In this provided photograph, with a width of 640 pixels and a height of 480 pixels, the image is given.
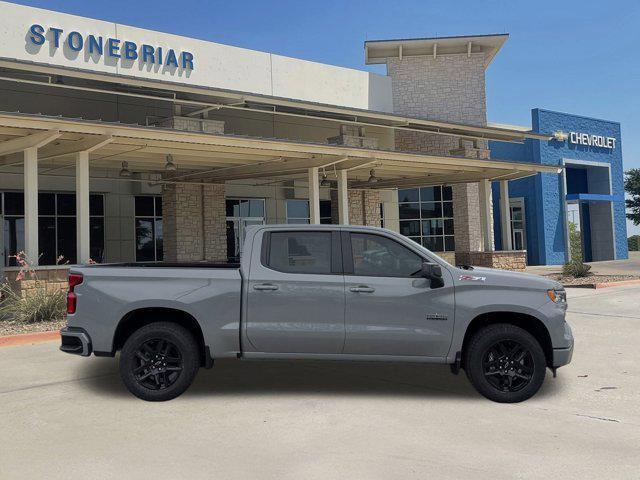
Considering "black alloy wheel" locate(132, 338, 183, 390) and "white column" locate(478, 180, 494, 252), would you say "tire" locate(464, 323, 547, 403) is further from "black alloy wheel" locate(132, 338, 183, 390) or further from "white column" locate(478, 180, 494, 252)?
"white column" locate(478, 180, 494, 252)

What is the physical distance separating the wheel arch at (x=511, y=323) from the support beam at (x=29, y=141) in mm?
9559

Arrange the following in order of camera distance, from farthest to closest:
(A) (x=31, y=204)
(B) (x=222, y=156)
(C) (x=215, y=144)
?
(B) (x=222, y=156) < (C) (x=215, y=144) < (A) (x=31, y=204)

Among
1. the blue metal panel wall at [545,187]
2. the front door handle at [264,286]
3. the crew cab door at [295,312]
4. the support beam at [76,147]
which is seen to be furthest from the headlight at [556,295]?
the blue metal panel wall at [545,187]

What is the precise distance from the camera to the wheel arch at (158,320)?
→ 635 cm

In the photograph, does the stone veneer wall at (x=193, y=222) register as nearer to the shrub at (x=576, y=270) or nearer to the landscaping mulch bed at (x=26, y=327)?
the landscaping mulch bed at (x=26, y=327)

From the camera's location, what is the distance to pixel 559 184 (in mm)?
33438

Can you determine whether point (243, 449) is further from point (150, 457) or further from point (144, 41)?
point (144, 41)

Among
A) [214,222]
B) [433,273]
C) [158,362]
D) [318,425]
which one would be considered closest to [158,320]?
[158,362]

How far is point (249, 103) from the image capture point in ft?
64.5

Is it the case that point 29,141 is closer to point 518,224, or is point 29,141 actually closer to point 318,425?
point 318,425

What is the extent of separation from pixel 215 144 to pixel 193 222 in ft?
23.0

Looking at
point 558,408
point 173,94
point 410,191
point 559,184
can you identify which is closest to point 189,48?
point 173,94

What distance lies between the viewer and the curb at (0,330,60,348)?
9.77m

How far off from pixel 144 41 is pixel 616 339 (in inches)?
645
